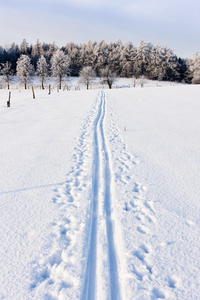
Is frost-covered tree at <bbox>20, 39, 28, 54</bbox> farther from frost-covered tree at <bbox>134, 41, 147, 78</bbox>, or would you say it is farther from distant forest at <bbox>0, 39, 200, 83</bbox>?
frost-covered tree at <bbox>134, 41, 147, 78</bbox>

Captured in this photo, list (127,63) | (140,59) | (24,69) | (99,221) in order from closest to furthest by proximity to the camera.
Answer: (99,221)
(24,69)
(127,63)
(140,59)

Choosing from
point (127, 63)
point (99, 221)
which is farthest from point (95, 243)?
point (127, 63)

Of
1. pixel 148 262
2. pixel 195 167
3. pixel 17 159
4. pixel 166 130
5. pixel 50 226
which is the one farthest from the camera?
pixel 166 130

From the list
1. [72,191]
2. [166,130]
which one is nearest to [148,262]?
[72,191]

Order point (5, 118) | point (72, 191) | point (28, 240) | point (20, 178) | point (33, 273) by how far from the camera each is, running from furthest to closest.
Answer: point (5, 118) → point (20, 178) → point (72, 191) → point (28, 240) → point (33, 273)

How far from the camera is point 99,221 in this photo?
4.05 meters

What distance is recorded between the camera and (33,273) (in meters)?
2.92

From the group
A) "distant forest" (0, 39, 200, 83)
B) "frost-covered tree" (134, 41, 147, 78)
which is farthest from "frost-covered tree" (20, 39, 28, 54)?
"frost-covered tree" (134, 41, 147, 78)

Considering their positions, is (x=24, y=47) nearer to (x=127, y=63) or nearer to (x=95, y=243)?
(x=127, y=63)

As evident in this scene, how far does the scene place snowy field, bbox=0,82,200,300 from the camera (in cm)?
282

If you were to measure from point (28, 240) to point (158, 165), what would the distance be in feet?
15.8

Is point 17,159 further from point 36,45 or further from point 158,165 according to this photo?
point 36,45

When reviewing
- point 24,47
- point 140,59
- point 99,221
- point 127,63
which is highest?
point 24,47

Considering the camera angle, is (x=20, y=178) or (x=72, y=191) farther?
(x=20, y=178)
